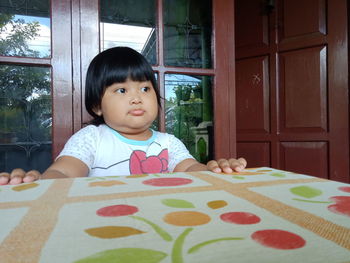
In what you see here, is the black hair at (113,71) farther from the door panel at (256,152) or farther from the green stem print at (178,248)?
the door panel at (256,152)

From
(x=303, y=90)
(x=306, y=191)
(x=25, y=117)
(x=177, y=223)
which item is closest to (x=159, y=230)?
(x=177, y=223)

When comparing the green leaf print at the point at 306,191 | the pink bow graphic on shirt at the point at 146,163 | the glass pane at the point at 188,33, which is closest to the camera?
the green leaf print at the point at 306,191

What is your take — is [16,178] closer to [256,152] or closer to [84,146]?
[84,146]

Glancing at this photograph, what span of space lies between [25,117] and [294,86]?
5.89 feet

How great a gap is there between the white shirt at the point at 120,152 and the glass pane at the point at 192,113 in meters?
0.26

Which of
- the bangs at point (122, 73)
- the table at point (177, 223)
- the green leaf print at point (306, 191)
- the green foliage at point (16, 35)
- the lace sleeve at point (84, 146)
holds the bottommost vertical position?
the green leaf print at point (306, 191)

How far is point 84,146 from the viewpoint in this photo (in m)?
0.93

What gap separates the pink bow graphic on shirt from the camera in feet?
3.32

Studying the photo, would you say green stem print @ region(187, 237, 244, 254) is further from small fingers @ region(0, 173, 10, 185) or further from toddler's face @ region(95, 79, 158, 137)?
toddler's face @ region(95, 79, 158, 137)

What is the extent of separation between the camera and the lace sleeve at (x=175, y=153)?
3.46 feet

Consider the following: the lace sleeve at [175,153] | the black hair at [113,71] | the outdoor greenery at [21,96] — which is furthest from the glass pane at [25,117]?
the lace sleeve at [175,153]

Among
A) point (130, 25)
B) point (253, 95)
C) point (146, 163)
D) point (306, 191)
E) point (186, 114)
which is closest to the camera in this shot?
point (306, 191)

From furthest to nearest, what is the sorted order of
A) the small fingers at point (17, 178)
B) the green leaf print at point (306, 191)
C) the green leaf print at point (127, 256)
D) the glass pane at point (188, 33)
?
the glass pane at point (188, 33)
the small fingers at point (17, 178)
the green leaf print at point (306, 191)
the green leaf print at point (127, 256)

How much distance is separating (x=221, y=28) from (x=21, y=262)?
4.62ft
